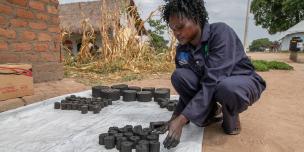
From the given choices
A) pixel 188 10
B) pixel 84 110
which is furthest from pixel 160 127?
pixel 84 110

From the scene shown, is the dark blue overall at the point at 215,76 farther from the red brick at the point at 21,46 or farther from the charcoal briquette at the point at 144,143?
the red brick at the point at 21,46

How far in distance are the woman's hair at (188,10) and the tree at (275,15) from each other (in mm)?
27023

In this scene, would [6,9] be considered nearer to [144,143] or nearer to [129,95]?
[129,95]

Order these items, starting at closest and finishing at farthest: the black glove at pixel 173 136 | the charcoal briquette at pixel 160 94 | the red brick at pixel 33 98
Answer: the black glove at pixel 173 136, the red brick at pixel 33 98, the charcoal briquette at pixel 160 94

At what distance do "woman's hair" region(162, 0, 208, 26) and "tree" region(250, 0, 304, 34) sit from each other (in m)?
27.0

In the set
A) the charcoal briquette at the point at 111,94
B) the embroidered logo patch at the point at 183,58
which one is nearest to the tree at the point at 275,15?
the charcoal briquette at the point at 111,94

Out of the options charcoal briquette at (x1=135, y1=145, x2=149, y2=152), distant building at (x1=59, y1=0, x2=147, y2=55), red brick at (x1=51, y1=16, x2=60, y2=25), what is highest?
distant building at (x1=59, y1=0, x2=147, y2=55)

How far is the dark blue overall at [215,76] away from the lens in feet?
6.96

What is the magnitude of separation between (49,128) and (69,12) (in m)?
13.3

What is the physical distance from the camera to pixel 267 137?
240 cm

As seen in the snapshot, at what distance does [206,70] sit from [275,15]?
29427 mm

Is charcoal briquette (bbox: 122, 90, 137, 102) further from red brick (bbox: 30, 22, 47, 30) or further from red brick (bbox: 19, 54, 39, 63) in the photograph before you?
red brick (bbox: 30, 22, 47, 30)

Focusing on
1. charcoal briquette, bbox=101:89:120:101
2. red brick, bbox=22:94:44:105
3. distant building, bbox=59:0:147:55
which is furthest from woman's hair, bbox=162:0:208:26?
distant building, bbox=59:0:147:55

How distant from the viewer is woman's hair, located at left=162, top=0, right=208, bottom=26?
2.20 metres
